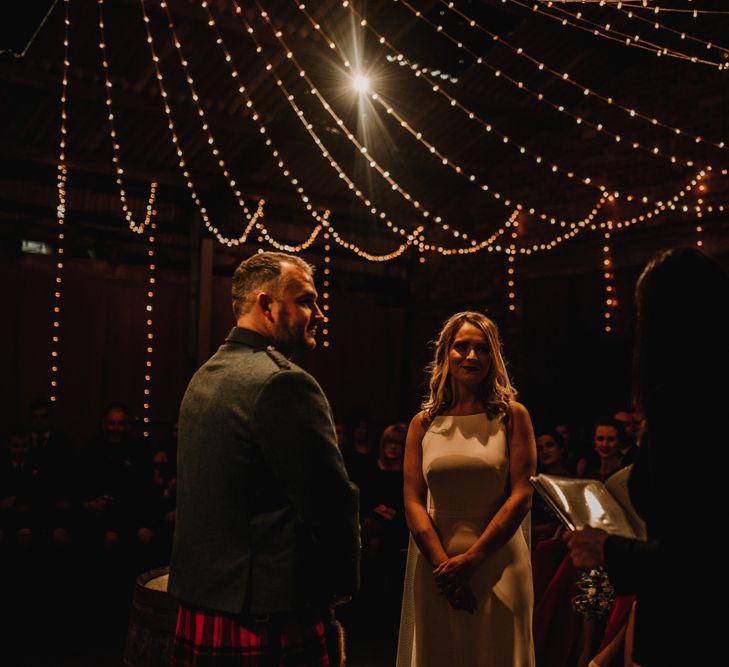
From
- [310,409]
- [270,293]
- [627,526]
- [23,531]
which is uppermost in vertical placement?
[270,293]

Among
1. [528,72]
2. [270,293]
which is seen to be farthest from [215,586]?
[528,72]

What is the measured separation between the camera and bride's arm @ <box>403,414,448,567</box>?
8.38 ft

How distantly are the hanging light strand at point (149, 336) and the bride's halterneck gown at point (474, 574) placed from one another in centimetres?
597

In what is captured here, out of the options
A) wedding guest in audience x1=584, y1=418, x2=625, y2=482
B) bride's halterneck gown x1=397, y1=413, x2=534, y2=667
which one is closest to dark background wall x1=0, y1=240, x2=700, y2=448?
wedding guest in audience x1=584, y1=418, x2=625, y2=482

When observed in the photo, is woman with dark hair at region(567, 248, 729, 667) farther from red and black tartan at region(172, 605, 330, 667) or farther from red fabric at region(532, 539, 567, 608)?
red fabric at region(532, 539, 567, 608)

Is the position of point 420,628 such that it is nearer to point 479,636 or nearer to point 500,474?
point 479,636

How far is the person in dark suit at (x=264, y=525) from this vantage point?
1585 millimetres

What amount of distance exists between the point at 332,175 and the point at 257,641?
7.79m

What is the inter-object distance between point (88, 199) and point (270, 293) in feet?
22.6

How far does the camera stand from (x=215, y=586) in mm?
1624

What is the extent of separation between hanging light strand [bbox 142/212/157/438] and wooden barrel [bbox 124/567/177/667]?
646 cm

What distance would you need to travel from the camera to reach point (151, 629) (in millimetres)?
1855

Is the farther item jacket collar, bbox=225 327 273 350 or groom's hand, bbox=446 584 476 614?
groom's hand, bbox=446 584 476 614

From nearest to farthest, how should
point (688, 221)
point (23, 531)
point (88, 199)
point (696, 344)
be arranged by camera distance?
1. point (696, 344)
2. point (23, 531)
3. point (688, 221)
4. point (88, 199)
